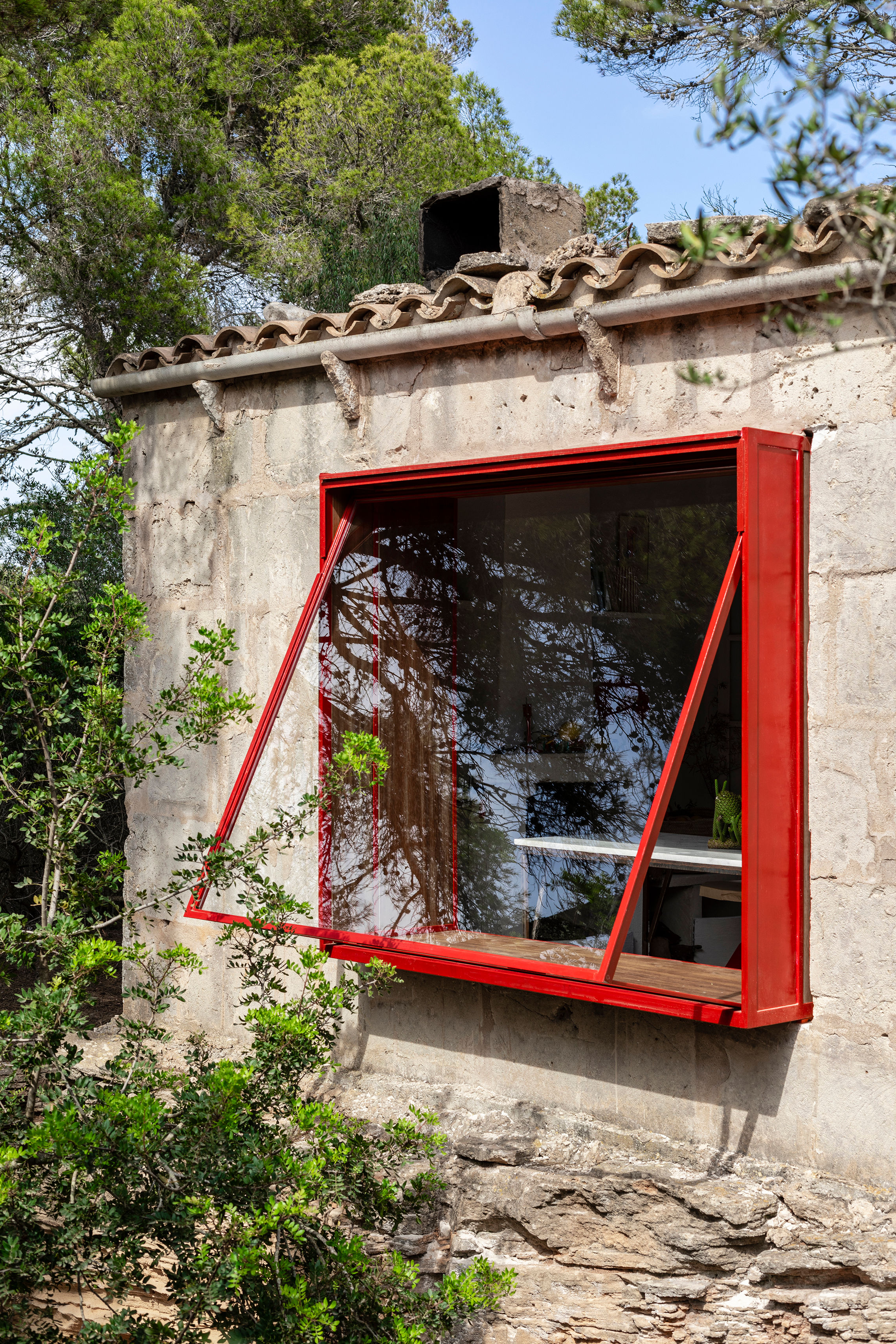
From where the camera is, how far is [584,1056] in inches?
180

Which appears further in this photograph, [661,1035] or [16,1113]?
[661,1035]

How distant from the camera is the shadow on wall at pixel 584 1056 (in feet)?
13.7

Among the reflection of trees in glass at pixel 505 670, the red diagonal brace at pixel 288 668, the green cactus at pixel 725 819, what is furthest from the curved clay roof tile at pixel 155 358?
the green cactus at pixel 725 819

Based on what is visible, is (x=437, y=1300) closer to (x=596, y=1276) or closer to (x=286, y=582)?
(x=596, y=1276)

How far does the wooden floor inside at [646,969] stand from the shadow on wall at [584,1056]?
0.15 meters

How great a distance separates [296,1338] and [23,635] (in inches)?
80.8

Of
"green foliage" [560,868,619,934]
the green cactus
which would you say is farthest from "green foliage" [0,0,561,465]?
the green cactus

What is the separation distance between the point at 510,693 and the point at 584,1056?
77.0 inches

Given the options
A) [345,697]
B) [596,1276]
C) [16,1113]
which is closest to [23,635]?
[16,1113]

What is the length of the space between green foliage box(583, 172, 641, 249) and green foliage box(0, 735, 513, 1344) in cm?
1204

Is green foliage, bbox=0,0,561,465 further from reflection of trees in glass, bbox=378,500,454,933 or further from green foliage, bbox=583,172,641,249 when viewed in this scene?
reflection of trees in glass, bbox=378,500,454,933

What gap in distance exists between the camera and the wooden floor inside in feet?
13.6

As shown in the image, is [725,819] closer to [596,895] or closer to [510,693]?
[596,895]

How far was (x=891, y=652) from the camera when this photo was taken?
155 inches
